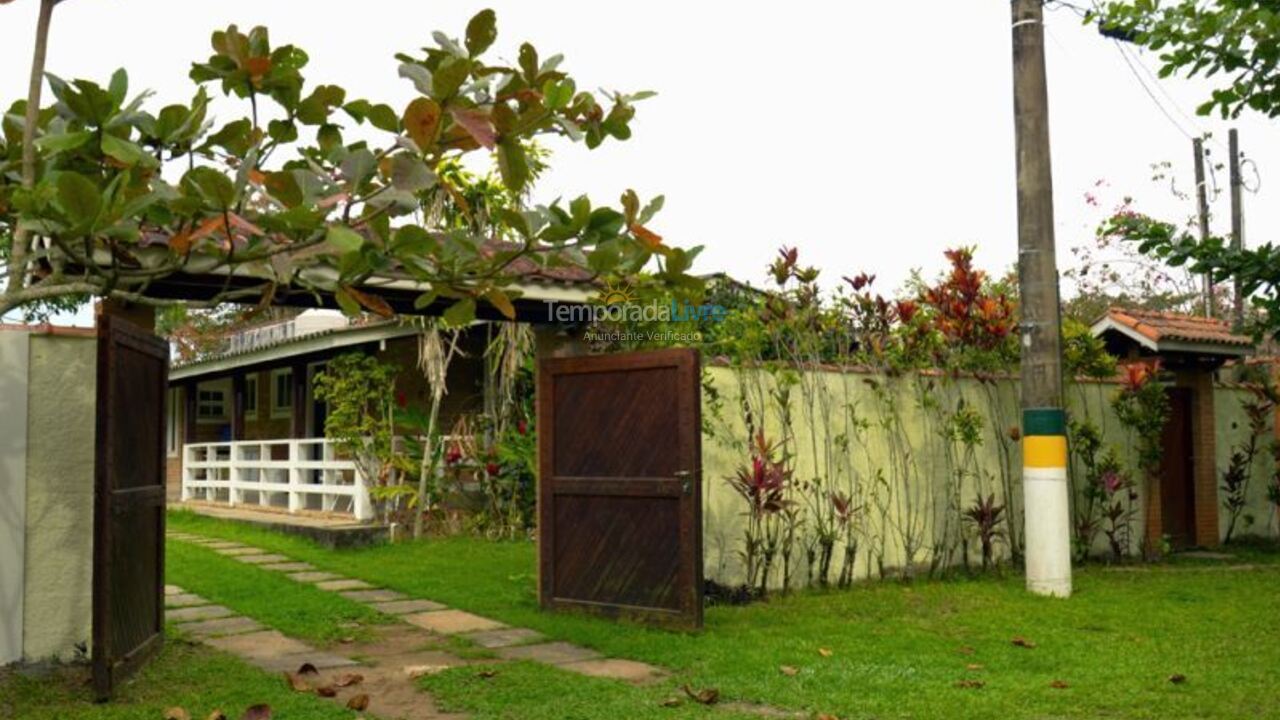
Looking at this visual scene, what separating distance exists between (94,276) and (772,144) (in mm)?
7942

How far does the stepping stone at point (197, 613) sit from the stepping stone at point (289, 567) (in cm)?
207

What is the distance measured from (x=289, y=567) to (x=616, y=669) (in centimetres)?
534

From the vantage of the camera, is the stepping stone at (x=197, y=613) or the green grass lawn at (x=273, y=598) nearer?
the green grass lawn at (x=273, y=598)

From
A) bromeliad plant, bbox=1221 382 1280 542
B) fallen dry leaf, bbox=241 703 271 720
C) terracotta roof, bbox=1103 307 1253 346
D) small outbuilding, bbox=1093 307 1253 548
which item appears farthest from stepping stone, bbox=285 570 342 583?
bromeliad plant, bbox=1221 382 1280 542

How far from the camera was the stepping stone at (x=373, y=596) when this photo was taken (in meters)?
9.02

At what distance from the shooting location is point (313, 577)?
33.6 ft

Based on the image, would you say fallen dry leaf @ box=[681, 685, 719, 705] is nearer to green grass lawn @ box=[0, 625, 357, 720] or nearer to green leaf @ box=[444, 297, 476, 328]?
green grass lawn @ box=[0, 625, 357, 720]

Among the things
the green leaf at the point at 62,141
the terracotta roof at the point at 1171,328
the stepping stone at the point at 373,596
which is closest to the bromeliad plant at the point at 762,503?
the stepping stone at the point at 373,596

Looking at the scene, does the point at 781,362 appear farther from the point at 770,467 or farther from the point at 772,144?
the point at 772,144

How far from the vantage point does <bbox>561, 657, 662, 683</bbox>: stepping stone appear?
20.5ft

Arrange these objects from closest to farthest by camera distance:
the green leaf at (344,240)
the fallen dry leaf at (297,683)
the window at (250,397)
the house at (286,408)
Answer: the green leaf at (344,240) → the fallen dry leaf at (297,683) → the house at (286,408) → the window at (250,397)

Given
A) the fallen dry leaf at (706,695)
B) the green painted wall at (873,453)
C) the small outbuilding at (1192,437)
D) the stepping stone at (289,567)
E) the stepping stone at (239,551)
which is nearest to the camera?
the fallen dry leaf at (706,695)

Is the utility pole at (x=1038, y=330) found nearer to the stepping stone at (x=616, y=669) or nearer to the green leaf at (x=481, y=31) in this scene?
the stepping stone at (x=616, y=669)

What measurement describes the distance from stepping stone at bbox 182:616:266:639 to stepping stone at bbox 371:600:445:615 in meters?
0.94
